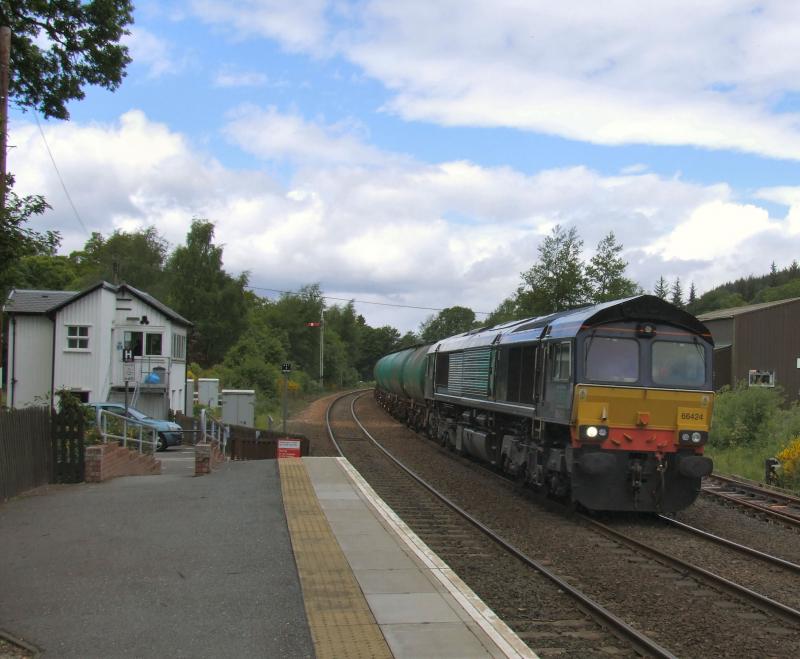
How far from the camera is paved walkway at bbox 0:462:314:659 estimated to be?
566cm

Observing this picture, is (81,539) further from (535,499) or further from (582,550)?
(535,499)

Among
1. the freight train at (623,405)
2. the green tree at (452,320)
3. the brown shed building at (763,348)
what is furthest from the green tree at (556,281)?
the green tree at (452,320)

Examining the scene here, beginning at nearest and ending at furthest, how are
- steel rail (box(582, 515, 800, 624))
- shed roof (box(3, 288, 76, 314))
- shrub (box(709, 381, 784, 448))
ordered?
1. steel rail (box(582, 515, 800, 624))
2. shrub (box(709, 381, 784, 448))
3. shed roof (box(3, 288, 76, 314))

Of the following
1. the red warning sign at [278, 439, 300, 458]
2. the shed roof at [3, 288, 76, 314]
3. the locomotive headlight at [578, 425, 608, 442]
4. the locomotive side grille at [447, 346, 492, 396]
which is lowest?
the red warning sign at [278, 439, 300, 458]

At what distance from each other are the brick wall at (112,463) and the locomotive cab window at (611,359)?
27.4ft

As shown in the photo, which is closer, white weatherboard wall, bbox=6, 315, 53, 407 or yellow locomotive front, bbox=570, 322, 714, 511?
yellow locomotive front, bbox=570, 322, 714, 511

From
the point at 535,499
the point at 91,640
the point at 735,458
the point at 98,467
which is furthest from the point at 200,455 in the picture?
the point at 735,458

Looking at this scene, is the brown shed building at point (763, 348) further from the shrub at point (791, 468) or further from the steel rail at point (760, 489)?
the steel rail at point (760, 489)

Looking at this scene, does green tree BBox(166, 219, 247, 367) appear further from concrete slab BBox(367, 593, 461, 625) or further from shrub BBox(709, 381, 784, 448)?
concrete slab BBox(367, 593, 461, 625)

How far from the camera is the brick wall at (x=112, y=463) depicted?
13.6 m

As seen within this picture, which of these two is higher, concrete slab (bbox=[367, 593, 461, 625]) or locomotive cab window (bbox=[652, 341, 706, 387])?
locomotive cab window (bbox=[652, 341, 706, 387])

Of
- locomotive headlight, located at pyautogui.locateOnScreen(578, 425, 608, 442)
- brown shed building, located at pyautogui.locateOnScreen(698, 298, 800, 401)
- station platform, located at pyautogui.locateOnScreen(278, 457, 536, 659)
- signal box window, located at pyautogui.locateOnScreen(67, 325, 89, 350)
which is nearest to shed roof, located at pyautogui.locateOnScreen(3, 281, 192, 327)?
signal box window, located at pyautogui.locateOnScreen(67, 325, 89, 350)

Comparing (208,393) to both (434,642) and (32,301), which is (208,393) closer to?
(32,301)

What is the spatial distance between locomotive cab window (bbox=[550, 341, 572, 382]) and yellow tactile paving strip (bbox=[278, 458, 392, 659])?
4.26 m
